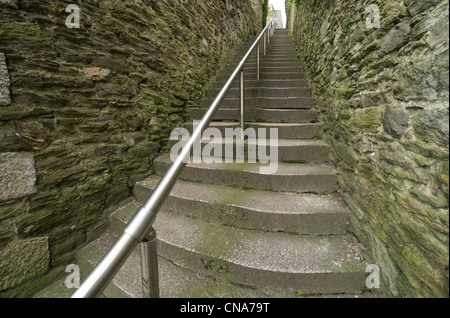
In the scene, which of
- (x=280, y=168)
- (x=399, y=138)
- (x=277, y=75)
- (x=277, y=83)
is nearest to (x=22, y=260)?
(x=280, y=168)

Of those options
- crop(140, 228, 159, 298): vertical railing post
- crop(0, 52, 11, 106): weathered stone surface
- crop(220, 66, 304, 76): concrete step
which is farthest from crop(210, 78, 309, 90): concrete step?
crop(140, 228, 159, 298): vertical railing post

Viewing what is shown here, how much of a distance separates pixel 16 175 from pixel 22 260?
579 millimetres

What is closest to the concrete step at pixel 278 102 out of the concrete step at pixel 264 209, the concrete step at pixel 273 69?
the concrete step at pixel 273 69

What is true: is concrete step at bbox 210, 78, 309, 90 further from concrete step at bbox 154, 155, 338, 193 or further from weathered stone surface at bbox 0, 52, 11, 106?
weathered stone surface at bbox 0, 52, 11, 106

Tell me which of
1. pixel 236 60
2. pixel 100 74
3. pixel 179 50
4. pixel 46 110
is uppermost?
pixel 236 60

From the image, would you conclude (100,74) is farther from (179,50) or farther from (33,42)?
(179,50)

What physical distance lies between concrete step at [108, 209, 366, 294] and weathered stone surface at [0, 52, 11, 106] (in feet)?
4.20

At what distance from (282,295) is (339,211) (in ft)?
2.32

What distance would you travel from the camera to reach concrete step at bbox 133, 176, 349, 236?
1372mm

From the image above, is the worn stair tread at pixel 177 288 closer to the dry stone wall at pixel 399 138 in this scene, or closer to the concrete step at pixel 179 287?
the concrete step at pixel 179 287

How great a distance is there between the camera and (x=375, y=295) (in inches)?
42.6

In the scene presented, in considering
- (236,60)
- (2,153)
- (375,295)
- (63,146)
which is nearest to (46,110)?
(63,146)

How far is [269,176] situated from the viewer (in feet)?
5.47

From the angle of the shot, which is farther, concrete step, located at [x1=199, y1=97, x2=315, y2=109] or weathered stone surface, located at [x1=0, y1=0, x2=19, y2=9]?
concrete step, located at [x1=199, y1=97, x2=315, y2=109]
